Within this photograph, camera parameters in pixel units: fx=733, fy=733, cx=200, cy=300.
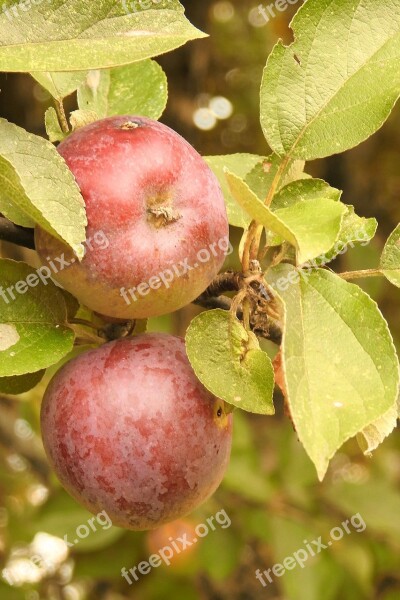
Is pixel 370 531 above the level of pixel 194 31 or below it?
below

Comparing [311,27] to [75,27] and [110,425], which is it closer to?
[75,27]

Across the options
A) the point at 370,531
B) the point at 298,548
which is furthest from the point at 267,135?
the point at 370,531

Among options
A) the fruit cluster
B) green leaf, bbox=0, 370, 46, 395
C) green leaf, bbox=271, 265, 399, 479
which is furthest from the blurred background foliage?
green leaf, bbox=271, 265, 399, 479

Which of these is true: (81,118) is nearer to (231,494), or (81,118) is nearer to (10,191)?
(10,191)

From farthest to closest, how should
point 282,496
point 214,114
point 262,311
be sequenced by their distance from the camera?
point 214,114 < point 282,496 < point 262,311

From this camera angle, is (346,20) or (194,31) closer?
(194,31)

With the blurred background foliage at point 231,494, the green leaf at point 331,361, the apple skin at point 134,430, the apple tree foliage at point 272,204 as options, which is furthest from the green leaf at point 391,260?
the blurred background foliage at point 231,494
